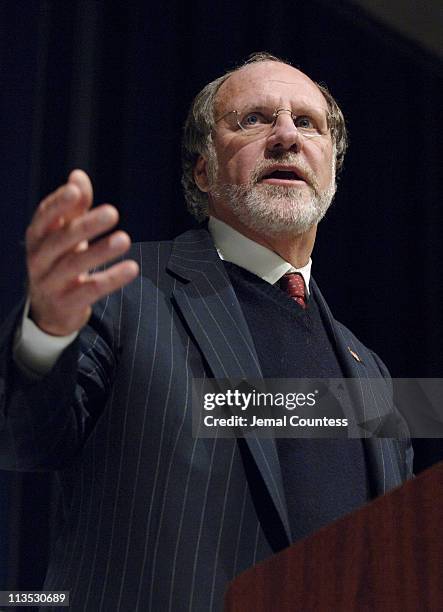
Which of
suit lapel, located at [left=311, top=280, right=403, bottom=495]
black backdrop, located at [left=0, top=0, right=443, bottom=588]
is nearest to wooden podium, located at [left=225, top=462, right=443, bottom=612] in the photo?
suit lapel, located at [left=311, top=280, right=403, bottom=495]

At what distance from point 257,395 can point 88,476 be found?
0.22 metres

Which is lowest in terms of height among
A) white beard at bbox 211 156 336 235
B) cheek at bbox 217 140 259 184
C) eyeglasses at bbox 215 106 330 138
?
white beard at bbox 211 156 336 235

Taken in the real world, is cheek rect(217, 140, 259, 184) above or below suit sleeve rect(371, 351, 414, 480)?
above

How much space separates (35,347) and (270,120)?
75 centimetres

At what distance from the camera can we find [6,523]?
4.84ft

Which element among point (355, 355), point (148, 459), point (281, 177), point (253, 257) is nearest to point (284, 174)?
point (281, 177)

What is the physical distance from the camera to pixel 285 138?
1.41m

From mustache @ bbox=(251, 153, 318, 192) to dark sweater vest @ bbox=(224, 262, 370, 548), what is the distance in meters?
0.16

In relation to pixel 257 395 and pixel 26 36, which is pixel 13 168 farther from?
pixel 257 395

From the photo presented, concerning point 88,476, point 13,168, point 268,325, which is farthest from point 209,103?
point 88,476

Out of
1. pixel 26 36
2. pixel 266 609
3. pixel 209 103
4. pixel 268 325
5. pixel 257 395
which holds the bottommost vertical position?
pixel 266 609

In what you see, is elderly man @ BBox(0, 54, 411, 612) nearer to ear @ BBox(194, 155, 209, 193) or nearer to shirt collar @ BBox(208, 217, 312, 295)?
shirt collar @ BBox(208, 217, 312, 295)

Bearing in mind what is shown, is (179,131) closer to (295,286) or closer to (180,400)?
(295,286)

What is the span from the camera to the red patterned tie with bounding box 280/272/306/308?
1.36 m
